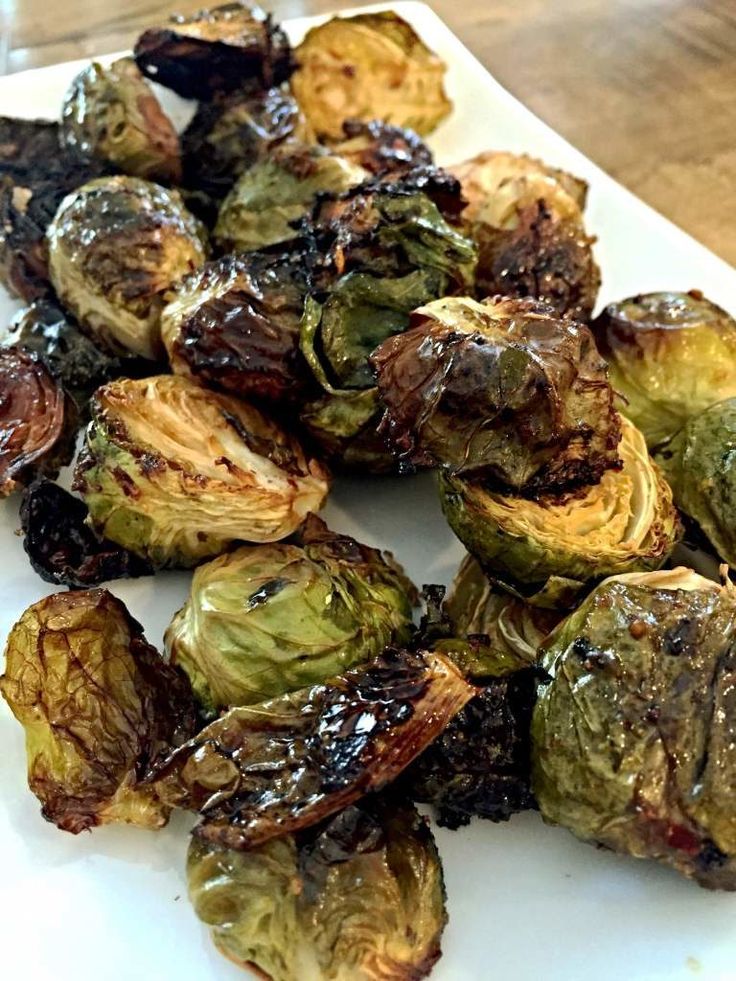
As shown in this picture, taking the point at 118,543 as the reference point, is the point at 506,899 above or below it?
below

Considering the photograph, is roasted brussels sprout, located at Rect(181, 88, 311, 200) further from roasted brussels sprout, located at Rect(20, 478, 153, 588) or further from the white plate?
the white plate

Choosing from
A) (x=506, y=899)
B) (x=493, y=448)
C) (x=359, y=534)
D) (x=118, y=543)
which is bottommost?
(x=506, y=899)

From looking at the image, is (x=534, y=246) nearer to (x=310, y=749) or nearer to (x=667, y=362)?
(x=667, y=362)

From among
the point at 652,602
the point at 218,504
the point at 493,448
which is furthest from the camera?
the point at 218,504

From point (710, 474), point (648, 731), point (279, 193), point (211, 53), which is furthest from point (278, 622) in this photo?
point (211, 53)

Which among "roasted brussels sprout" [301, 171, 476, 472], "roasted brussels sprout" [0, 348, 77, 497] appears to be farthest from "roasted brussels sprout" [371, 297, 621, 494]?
"roasted brussels sprout" [0, 348, 77, 497]

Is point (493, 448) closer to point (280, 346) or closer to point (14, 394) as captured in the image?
point (280, 346)

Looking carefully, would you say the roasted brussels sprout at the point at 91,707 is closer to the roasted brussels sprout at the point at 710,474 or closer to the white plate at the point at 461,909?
the white plate at the point at 461,909

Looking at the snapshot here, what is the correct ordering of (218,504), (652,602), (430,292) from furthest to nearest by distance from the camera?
1. (430,292)
2. (218,504)
3. (652,602)

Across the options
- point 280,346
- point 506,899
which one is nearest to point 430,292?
point 280,346
